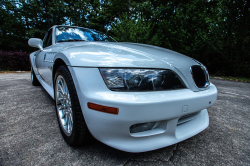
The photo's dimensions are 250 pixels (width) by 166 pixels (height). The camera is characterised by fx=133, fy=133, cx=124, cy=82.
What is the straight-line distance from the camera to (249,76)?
6.60m

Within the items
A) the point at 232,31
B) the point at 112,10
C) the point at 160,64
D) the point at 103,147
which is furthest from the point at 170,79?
the point at 112,10

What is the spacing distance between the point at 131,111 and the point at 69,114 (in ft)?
2.30

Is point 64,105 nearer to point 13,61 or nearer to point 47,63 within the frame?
point 47,63

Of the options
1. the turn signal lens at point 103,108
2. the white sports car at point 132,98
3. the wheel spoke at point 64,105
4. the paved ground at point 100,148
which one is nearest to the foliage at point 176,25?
the paved ground at point 100,148

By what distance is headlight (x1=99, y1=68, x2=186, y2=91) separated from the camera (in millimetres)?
920

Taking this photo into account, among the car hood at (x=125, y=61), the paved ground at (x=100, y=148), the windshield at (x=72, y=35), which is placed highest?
the windshield at (x=72, y=35)

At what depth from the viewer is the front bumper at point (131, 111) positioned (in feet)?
2.73

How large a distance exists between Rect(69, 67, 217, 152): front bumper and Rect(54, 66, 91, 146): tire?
0.25 ft

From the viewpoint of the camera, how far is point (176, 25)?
29.4ft

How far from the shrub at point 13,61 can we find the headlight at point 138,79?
11511 millimetres

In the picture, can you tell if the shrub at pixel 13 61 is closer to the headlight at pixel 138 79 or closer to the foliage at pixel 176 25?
the foliage at pixel 176 25

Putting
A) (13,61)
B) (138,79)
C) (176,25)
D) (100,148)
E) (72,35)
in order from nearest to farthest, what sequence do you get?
(138,79) → (100,148) → (72,35) → (176,25) → (13,61)

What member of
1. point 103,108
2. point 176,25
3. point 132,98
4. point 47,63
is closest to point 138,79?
point 132,98

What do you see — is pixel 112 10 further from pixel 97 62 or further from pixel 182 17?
pixel 97 62
